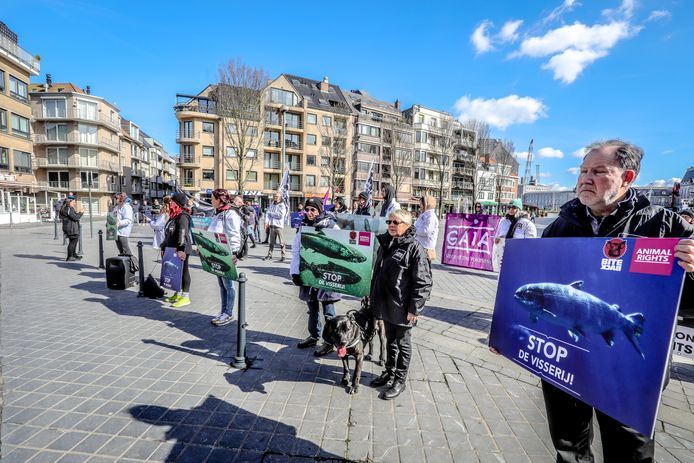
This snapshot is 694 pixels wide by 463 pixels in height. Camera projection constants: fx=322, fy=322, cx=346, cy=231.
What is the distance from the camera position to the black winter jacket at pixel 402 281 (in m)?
3.38

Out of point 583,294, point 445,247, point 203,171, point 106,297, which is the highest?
point 203,171

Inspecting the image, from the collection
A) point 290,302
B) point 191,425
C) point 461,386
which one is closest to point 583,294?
point 461,386

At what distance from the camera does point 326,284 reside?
436 centimetres

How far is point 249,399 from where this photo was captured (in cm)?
340

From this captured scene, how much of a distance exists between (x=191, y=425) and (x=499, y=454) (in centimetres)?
274

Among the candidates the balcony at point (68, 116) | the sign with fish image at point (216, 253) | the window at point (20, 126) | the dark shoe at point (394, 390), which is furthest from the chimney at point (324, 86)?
the dark shoe at point (394, 390)

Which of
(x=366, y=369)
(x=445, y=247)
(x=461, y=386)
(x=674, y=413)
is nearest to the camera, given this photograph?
(x=674, y=413)

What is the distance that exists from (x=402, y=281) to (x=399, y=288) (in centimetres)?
8

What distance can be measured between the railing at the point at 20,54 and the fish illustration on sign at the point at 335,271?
139 feet

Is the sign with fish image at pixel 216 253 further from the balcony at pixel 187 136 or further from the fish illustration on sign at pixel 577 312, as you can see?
the balcony at pixel 187 136

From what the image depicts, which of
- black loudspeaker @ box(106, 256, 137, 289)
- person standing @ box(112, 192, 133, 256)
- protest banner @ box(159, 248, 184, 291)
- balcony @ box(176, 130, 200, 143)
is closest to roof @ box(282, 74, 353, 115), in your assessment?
balcony @ box(176, 130, 200, 143)

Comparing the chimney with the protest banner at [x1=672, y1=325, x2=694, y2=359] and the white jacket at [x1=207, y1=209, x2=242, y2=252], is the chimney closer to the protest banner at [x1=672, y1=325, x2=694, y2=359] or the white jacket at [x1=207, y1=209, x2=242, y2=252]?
the white jacket at [x1=207, y1=209, x2=242, y2=252]

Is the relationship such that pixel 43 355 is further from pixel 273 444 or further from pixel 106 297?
pixel 273 444

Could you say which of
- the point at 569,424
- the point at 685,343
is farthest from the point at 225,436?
the point at 685,343
